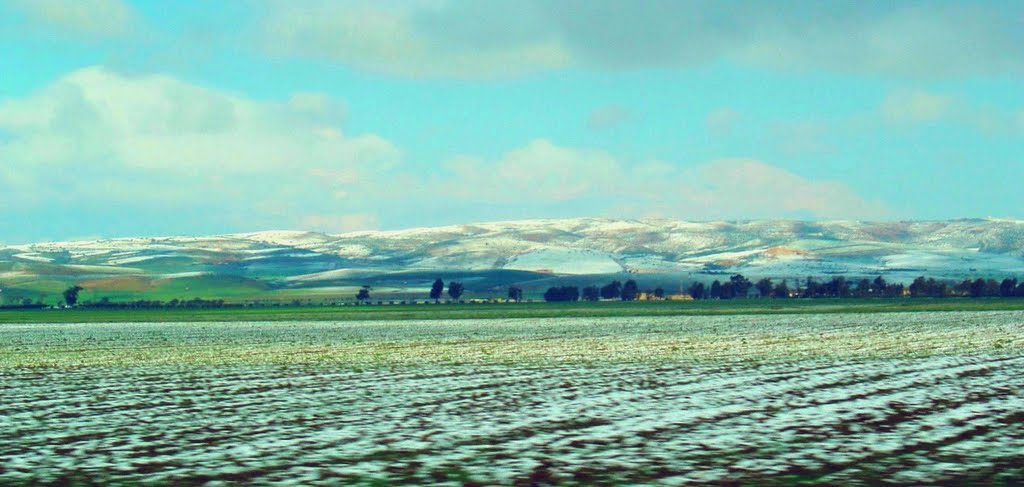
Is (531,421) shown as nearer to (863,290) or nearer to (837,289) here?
(837,289)

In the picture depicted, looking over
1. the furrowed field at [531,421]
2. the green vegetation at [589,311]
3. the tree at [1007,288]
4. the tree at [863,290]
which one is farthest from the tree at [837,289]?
the furrowed field at [531,421]

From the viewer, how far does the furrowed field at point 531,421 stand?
50.3 ft

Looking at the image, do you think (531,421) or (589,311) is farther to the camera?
(589,311)

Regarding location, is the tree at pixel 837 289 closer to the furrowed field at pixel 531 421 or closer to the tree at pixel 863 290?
the tree at pixel 863 290

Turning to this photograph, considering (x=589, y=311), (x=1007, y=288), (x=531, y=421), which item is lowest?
(x=531, y=421)

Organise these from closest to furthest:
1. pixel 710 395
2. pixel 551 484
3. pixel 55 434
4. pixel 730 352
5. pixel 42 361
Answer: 1. pixel 551 484
2. pixel 55 434
3. pixel 710 395
4. pixel 730 352
5. pixel 42 361

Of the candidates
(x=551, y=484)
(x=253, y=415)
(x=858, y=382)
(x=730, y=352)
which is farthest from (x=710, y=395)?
(x=730, y=352)

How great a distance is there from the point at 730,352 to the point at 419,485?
29.8 metres

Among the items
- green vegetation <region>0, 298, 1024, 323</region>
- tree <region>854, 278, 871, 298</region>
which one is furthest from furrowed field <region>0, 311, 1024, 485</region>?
tree <region>854, 278, 871, 298</region>

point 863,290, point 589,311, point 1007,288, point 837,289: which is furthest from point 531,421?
point 863,290

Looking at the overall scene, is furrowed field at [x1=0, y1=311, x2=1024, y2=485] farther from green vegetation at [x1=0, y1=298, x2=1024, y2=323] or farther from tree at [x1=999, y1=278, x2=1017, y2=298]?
tree at [x1=999, y1=278, x2=1017, y2=298]

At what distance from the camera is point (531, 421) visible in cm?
2053

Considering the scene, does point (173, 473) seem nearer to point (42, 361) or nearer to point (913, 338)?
point (42, 361)

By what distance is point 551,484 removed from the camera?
1423cm
